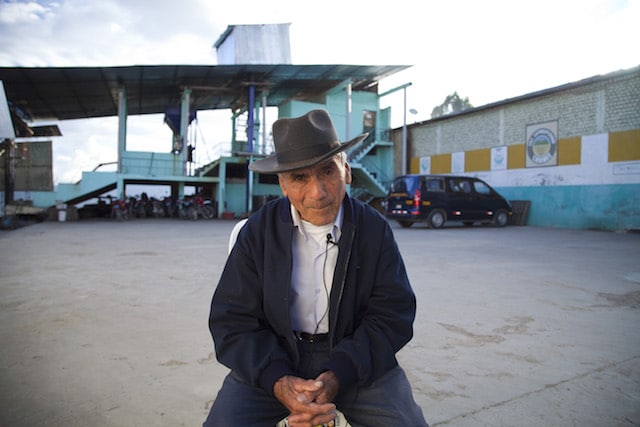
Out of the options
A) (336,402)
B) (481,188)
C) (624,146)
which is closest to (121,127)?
(481,188)

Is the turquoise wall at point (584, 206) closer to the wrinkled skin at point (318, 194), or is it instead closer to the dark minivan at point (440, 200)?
the dark minivan at point (440, 200)

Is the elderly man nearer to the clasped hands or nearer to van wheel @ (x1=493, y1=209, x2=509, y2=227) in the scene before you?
the clasped hands

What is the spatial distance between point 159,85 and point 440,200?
14895 mm

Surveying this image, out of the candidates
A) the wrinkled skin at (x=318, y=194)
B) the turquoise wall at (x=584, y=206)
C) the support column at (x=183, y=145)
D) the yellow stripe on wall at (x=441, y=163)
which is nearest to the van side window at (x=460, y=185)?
the turquoise wall at (x=584, y=206)

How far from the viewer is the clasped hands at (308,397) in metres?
1.39

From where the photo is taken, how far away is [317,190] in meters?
1.65

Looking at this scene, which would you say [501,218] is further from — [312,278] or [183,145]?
[312,278]

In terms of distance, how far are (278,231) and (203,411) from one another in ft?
3.66

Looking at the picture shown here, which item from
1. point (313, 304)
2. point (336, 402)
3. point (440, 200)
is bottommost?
Result: point (336, 402)

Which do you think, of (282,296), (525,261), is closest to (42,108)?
(525,261)

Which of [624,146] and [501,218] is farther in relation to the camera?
[501,218]

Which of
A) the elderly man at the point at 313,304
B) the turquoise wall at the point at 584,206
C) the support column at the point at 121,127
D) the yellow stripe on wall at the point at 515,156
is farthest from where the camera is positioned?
the support column at the point at 121,127

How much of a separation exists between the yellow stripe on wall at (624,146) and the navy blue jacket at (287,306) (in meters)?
15.3

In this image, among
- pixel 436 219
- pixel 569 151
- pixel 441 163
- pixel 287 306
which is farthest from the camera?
pixel 441 163
